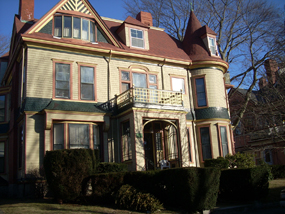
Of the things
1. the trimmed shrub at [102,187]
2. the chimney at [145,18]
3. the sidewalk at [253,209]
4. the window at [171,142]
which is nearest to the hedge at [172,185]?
the trimmed shrub at [102,187]

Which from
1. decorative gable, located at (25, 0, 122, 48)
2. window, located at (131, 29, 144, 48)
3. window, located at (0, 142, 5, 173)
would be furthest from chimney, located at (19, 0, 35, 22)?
window, located at (0, 142, 5, 173)

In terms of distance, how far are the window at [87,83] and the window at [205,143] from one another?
7667mm

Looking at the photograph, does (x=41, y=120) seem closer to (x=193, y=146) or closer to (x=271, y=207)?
(x=193, y=146)

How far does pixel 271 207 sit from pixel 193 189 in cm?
365

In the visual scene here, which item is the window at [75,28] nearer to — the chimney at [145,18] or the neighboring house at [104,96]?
the neighboring house at [104,96]

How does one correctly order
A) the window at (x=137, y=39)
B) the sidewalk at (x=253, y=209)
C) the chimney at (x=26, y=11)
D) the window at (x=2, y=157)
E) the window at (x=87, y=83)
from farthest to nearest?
the window at (x=137, y=39) → the chimney at (x=26, y=11) → the window at (x=2, y=157) → the window at (x=87, y=83) → the sidewalk at (x=253, y=209)

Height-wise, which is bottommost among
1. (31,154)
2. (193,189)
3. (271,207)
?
(271,207)

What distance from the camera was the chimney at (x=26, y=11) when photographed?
779 inches

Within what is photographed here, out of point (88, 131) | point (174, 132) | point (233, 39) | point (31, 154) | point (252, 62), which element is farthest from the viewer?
point (233, 39)

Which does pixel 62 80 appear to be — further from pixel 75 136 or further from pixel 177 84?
pixel 177 84

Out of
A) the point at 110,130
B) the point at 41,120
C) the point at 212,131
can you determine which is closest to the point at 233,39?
the point at 212,131

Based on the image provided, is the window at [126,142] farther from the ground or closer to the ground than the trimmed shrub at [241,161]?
farther from the ground

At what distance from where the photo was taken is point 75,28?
18.1 metres

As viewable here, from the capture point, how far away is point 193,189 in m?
10.0
